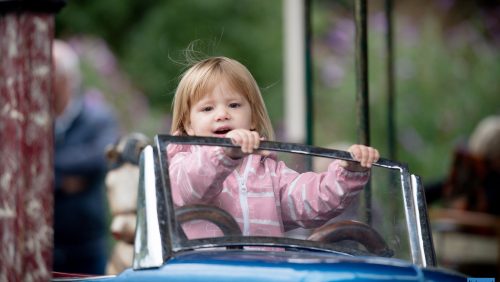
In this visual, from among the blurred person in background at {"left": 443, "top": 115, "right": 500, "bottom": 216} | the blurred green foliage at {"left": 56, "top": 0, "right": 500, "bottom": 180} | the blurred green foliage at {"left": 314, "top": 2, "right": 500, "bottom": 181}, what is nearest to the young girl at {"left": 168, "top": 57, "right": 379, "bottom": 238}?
the blurred person in background at {"left": 443, "top": 115, "right": 500, "bottom": 216}

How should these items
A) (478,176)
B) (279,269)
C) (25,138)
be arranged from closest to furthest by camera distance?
(25,138) → (279,269) → (478,176)

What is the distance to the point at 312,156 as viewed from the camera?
12.4ft

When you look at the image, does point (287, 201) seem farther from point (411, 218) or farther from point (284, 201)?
point (411, 218)

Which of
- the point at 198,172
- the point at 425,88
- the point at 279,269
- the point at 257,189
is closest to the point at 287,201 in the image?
the point at 257,189

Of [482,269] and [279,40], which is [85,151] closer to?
[482,269]

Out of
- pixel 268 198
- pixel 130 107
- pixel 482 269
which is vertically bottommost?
pixel 268 198

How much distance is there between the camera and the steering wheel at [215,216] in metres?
3.48

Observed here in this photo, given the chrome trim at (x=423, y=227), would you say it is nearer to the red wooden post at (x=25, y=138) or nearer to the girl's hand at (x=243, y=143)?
the girl's hand at (x=243, y=143)

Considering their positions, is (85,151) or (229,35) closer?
(85,151)

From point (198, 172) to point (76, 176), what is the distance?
11.6 ft

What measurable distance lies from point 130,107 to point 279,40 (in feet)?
4.92

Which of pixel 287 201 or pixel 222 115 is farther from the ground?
pixel 222 115

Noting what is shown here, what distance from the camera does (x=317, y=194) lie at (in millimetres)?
3756

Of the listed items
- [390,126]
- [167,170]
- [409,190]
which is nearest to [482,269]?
[390,126]
